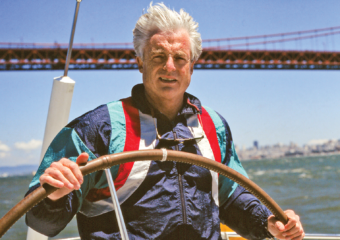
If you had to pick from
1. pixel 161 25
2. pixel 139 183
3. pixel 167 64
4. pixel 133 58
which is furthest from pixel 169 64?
pixel 133 58

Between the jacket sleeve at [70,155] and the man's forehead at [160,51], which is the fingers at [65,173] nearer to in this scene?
the jacket sleeve at [70,155]

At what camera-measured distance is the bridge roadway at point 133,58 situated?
1553cm

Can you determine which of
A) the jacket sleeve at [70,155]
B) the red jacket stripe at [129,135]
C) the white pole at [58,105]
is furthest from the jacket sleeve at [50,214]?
the white pole at [58,105]

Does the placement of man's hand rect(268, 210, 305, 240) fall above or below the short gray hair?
below

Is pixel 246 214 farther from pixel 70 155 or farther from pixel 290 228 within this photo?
pixel 70 155

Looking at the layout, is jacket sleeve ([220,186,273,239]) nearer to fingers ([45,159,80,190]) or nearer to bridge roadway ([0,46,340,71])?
fingers ([45,159,80,190])

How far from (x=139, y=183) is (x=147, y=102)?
10.1 inches

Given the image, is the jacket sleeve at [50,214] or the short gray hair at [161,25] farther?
the short gray hair at [161,25]

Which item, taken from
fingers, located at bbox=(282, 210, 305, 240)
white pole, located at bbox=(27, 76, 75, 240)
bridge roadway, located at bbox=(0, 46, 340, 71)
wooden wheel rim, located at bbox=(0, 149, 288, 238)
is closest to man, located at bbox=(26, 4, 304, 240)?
fingers, located at bbox=(282, 210, 305, 240)

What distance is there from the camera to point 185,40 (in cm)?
106

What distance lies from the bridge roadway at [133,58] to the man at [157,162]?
49.4ft

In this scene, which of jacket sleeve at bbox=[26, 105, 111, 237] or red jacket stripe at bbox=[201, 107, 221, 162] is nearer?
jacket sleeve at bbox=[26, 105, 111, 237]

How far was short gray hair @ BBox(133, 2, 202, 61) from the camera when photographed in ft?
3.41

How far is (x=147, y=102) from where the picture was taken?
109cm
